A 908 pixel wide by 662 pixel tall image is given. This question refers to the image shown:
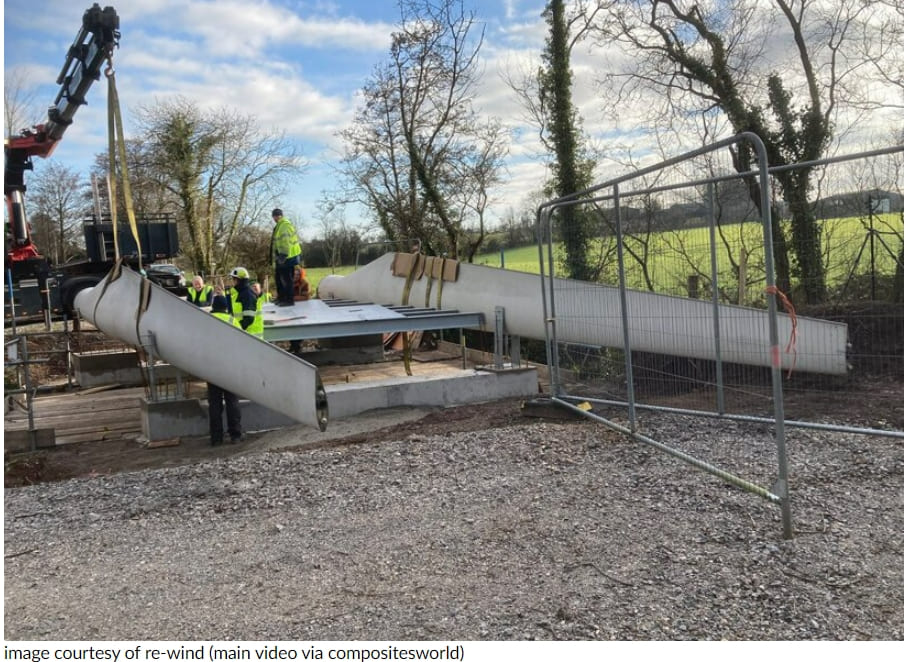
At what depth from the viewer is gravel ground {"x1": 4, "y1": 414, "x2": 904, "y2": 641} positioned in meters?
3.33

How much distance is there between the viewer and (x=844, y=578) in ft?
11.5

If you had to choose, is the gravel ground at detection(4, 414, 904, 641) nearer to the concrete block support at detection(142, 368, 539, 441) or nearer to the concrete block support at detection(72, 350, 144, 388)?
the concrete block support at detection(142, 368, 539, 441)

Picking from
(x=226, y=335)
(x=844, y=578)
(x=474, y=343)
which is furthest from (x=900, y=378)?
Answer: (x=474, y=343)

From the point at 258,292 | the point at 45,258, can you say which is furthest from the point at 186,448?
the point at 45,258

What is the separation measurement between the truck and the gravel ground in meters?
9.70

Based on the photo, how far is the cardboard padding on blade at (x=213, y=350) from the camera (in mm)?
6938

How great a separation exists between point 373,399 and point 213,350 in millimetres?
2146

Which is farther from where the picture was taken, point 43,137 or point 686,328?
point 43,137

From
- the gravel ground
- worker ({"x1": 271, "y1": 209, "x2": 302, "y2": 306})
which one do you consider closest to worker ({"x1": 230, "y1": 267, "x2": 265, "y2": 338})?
worker ({"x1": 271, "y1": 209, "x2": 302, "y2": 306})

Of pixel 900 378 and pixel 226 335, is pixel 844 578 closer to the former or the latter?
pixel 900 378

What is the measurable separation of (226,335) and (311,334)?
1830 mm

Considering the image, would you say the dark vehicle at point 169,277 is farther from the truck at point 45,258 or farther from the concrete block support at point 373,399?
the concrete block support at point 373,399

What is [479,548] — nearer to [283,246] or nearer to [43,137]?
[283,246]

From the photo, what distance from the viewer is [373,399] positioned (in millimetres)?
9266
